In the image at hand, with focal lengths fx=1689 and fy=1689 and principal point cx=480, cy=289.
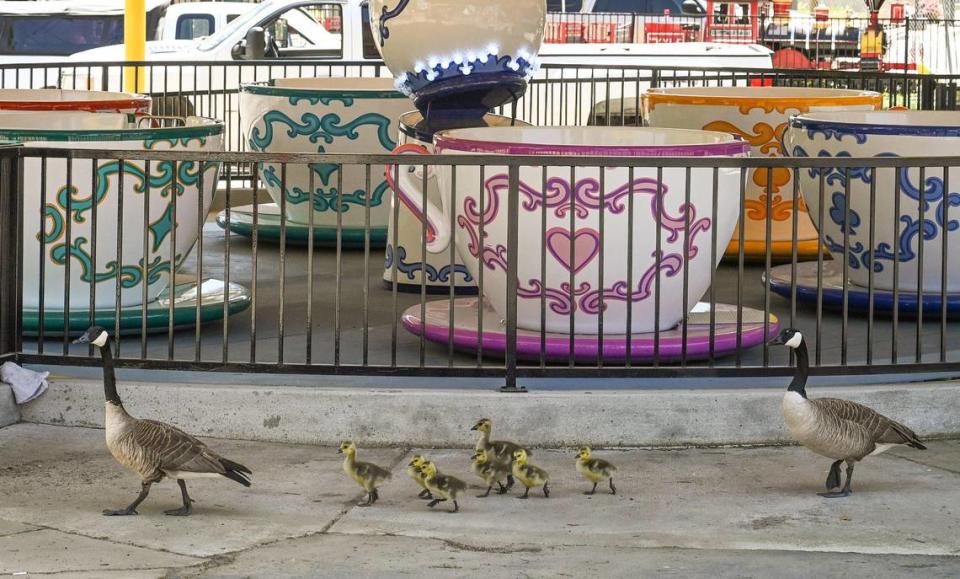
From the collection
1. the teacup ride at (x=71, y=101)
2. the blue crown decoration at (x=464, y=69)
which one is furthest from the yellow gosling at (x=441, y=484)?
the teacup ride at (x=71, y=101)

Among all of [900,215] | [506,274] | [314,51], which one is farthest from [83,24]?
[506,274]

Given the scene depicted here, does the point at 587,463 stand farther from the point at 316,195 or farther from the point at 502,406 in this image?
the point at 316,195

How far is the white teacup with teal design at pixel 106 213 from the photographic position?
24.1 feet

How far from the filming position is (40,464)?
21.0ft

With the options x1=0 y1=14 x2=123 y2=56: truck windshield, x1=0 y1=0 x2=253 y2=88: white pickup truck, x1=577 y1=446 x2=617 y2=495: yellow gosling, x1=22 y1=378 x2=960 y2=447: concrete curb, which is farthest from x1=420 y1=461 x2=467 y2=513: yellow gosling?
x1=0 y1=14 x2=123 y2=56: truck windshield

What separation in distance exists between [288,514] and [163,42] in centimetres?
1631

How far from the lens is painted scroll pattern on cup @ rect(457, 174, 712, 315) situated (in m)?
6.95

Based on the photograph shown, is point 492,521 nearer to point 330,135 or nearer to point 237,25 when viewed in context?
point 330,135

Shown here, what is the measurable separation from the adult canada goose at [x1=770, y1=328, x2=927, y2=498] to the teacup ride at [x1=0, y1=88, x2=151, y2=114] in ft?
15.4

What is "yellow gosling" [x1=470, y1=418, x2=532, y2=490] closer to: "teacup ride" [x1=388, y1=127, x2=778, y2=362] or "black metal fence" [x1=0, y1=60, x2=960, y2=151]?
"teacup ride" [x1=388, y1=127, x2=778, y2=362]

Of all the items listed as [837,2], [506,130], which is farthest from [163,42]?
[837,2]

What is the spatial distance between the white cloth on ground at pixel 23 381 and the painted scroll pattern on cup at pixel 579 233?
1886mm

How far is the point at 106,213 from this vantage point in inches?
295

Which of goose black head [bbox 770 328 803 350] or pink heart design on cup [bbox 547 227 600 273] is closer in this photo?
goose black head [bbox 770 328 803 350]
